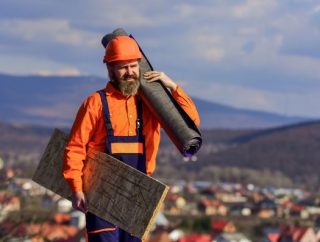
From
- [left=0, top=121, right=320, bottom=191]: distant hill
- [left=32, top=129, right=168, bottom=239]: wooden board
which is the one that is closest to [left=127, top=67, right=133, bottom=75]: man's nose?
A: [left=32, top=129, right=168, bottom=239]: wooden board

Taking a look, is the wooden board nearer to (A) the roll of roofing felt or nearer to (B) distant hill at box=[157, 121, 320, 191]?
(A) the roll of roofing felt

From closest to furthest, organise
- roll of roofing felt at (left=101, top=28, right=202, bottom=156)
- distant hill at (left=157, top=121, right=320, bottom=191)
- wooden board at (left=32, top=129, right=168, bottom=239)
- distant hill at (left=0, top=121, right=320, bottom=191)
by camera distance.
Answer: wooden board at (left=32, top=129, right=168, bottom=239) < roll of roofing felt at (left=101, top=28, right=202, bottom=156) < distant hill at (left=0, top=121, right=320, bottom=191) < distant hill at (left=157, top=121, right=320, bottom=191)

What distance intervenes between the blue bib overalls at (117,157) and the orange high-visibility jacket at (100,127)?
0.03 m

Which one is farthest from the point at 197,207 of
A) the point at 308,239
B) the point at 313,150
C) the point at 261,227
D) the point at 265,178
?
the point at 313,150

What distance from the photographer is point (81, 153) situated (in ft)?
24.0

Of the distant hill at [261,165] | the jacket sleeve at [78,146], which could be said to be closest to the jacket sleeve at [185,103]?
the jacket sleeve at [78,146]

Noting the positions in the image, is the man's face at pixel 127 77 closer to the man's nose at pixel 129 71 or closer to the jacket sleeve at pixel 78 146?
the man's nose at pixel 129 71

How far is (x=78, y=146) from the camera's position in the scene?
7301mm

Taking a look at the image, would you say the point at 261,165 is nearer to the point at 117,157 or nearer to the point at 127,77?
the point at 117,157

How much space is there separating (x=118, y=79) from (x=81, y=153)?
482 mm

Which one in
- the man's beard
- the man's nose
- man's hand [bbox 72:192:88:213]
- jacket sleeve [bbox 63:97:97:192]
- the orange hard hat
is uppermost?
the orange hard hat

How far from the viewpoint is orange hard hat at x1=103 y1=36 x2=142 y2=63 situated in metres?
7.20

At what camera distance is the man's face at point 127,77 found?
7.23 meters

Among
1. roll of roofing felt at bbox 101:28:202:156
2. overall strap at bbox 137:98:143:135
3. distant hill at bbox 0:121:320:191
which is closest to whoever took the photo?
roll of roofing felt at bbox 101:28:202:156
